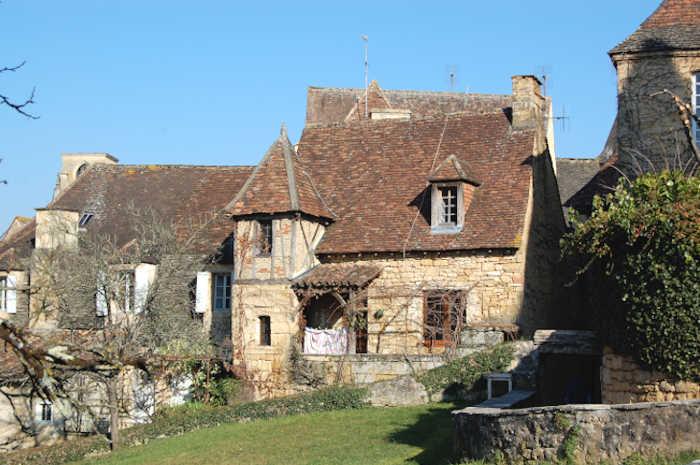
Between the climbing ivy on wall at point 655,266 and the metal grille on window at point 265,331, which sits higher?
the climbing ivy on wall at point 655,266

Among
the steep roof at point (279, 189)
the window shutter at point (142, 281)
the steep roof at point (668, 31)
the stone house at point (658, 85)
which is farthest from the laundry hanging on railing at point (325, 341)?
the steep roof at point (668, 31)

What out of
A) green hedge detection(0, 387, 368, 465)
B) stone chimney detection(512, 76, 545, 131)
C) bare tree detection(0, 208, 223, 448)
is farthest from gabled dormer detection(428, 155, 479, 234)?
bare tree detection(0, 208, 223, 448)

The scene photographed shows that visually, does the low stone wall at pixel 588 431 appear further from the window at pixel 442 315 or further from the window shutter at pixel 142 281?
the window shutter at pixel 142 281

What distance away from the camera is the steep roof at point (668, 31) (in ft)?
80.0

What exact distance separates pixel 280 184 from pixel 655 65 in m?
10.6

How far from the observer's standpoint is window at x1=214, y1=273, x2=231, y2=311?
29891 mm

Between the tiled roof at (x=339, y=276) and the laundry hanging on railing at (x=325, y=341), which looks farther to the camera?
the laundry hanging on railing at (x=325, y=341)

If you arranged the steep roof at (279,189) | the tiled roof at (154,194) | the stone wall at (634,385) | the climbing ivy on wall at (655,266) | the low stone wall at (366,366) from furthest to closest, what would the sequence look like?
the tiled roof at (154,194), the steep roof at (279,189), the low stone wall at (366,366), the stone wall at (634,385), the climbing ivy on wall at (655,266)

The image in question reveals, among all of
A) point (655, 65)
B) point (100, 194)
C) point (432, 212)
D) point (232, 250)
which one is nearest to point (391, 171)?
point (432, 212)

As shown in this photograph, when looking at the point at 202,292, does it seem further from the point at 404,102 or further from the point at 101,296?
the point at 404,102

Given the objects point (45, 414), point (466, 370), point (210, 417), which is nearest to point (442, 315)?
point (466, 370)

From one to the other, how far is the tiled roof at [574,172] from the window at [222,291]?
54.1ft

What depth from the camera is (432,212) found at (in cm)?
2666

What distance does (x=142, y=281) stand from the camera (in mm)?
29438
